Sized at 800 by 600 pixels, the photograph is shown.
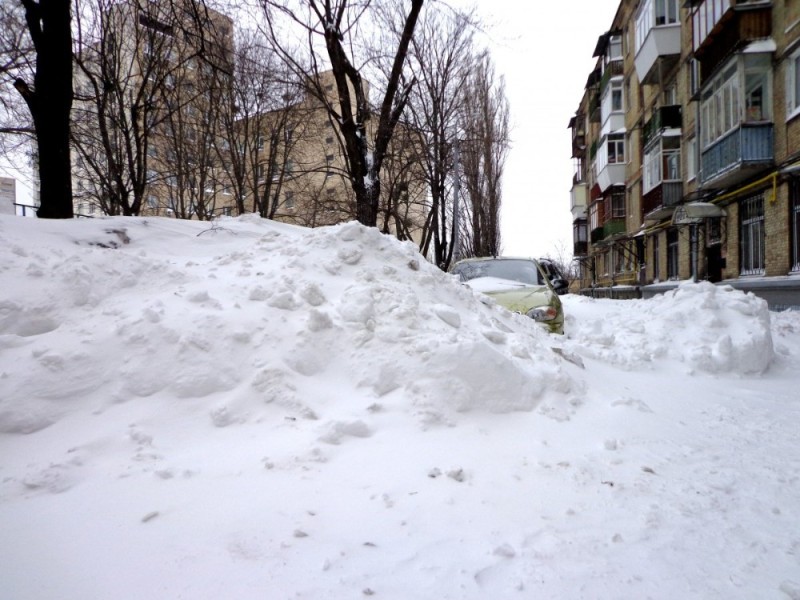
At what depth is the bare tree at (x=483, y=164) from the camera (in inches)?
739

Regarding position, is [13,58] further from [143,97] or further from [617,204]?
[617,204]

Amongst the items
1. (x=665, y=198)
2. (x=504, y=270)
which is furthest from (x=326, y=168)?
(x=665, y=198)

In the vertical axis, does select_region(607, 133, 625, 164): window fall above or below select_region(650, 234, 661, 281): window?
above

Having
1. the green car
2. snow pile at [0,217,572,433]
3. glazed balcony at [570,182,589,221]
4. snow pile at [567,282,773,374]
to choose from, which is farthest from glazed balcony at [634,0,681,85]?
glazed balcony at [570,182,589,221]

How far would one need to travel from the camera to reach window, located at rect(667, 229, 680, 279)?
63.5 ft

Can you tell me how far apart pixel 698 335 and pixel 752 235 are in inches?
414

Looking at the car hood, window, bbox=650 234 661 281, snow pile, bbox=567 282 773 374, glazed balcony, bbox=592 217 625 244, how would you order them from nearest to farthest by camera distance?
snow pile, bbox=567 282 773 374 < the car hood < window, bbox=650 234 661 281 < glazed balcony, bbox=592 217 625 244

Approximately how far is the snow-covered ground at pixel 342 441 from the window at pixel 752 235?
10.1 meters

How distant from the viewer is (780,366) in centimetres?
534

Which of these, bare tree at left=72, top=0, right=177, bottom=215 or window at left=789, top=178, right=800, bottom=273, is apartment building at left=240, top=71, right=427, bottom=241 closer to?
bare tree at left=72, top=0, right=177, bottom=215

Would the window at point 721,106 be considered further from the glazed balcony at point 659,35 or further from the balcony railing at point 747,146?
the glazed balcony at point 659,35

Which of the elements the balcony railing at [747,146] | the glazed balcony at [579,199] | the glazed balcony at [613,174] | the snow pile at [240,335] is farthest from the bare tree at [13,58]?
the glazed balcony at [579,199]

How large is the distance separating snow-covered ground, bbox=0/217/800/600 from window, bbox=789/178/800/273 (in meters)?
8.51

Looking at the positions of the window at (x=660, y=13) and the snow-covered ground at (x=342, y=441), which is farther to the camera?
the window at (x=660, y=13)
